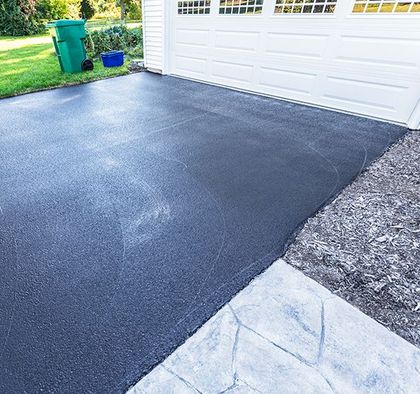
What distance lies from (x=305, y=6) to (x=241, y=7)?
4.15 feet

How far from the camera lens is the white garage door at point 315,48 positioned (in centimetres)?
381

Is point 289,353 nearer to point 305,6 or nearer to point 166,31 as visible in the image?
point 305,6

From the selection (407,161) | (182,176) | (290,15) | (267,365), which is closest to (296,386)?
(267,365)

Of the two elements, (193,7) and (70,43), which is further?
(70,43)

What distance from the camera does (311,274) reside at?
5.87ft

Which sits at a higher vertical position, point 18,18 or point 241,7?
point 241,7

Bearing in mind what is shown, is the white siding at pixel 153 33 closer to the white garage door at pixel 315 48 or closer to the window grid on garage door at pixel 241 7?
the white garage door at pixel 315 48

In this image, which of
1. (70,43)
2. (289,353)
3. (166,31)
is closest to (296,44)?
(166,31)

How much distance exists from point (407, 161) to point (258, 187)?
1.99 m

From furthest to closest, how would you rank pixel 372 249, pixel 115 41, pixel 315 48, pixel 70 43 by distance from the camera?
1. pixel 115 41
2. pixel 70 43
3. pixel 315 48
4. pixel 372 249

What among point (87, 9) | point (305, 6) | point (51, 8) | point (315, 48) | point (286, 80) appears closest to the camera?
point (305, 6)

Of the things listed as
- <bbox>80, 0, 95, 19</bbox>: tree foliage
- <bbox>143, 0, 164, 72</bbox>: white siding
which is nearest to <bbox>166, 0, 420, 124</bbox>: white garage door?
<bbox>143, 0, 164, 72</bbox>: white siding

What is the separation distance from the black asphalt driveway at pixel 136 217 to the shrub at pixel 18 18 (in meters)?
11.9

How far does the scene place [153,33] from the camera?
262 inches
